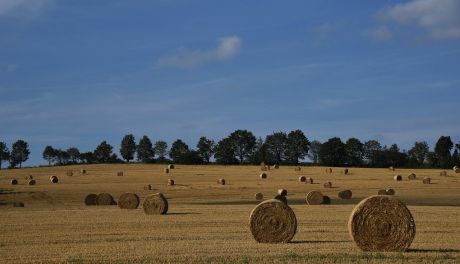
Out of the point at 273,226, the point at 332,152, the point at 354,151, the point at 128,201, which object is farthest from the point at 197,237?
the point at 354,151

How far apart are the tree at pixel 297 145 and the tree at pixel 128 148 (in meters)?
34.5

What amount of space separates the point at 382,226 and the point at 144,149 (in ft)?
454

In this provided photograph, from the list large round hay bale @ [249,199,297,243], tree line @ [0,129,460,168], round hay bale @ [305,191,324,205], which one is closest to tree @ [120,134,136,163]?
tree line @ [0,129,460,168]

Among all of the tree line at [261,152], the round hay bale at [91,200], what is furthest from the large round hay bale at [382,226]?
the tree line at [261,152]

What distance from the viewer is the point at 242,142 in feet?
469

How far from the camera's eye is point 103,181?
218 ft

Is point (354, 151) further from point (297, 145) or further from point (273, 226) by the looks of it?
point (273, 226)

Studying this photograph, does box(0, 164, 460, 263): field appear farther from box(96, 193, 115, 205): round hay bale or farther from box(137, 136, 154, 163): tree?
box(137, 136, 154, 163): tree

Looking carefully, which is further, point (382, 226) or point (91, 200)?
point (91, 200)

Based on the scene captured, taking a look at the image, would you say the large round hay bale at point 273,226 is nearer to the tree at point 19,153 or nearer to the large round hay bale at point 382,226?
the large round hay bale at point 382,226

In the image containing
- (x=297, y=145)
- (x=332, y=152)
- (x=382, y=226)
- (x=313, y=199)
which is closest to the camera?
(x=382, y=226)

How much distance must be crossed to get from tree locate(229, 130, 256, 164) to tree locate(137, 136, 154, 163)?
21.1 meters

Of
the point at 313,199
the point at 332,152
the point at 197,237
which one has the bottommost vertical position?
the point at 197,237

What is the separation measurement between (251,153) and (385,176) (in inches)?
2770
